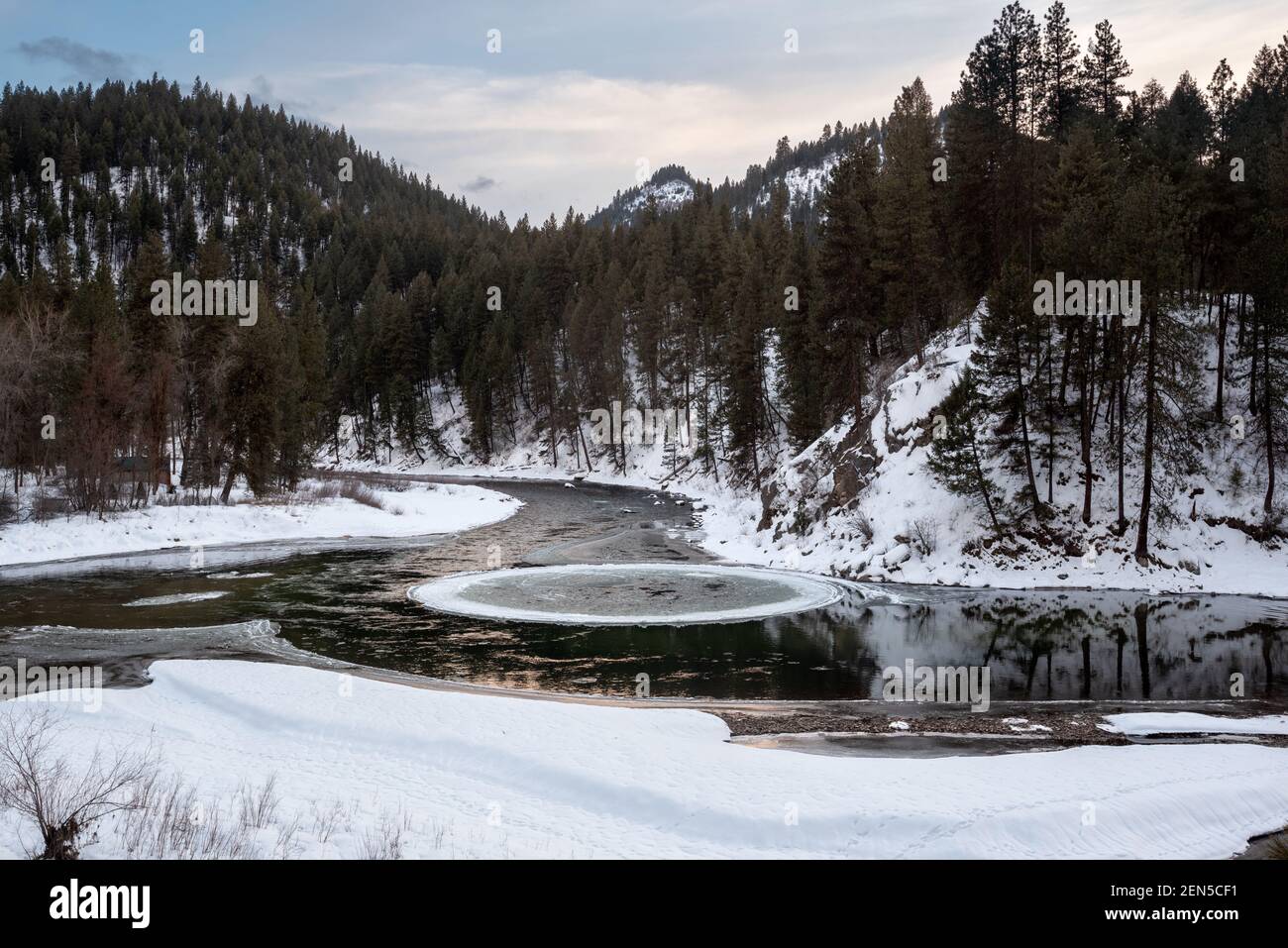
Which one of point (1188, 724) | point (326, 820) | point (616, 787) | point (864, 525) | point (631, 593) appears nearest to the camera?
point (326, 820)

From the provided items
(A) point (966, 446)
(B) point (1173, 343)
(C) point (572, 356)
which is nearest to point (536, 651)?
(A) point (966, 446)

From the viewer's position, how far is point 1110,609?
28016 mm

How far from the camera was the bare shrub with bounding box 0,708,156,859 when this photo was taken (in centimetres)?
759

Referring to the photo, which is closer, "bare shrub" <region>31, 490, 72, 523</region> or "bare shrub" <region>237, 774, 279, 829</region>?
"bare shrub" <region>237, 774, 279, 829</region>

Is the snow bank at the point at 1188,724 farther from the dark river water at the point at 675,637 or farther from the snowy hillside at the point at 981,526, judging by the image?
the snowy hillside at the point at 981,526

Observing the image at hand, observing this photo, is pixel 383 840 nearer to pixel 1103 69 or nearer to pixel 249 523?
pixel 249 523

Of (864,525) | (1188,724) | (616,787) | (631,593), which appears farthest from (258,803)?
(864,525)

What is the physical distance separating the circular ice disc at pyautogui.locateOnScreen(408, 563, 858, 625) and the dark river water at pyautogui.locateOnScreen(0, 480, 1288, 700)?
1056mm

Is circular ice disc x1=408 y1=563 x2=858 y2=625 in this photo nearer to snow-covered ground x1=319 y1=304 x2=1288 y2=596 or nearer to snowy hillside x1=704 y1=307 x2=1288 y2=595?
snowy hillside x1=704 y1=307 x2=1288 y2=595

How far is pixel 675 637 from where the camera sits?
23.6 metres

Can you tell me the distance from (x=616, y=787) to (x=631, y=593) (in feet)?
58.2

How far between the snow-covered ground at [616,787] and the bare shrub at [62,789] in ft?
0.80

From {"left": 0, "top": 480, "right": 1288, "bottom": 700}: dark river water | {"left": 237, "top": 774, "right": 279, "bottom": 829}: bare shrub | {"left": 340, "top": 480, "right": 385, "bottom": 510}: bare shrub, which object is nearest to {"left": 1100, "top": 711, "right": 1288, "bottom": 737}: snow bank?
{"left": 0, "top": 480, "right": 1288, "bottom": 700}: dark river water

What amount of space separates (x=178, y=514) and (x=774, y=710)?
124ft
